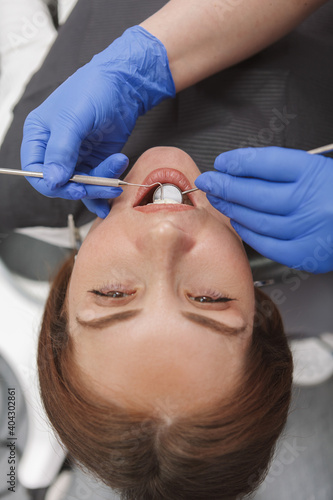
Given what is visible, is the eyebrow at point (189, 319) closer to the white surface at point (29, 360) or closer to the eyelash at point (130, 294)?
the eyelash at point (130, 294)

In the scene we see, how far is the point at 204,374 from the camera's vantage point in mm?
891

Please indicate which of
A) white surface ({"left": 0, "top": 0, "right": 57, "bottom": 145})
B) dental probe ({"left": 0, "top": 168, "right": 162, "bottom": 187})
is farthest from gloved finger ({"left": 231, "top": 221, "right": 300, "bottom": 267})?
white surface ({"left": 0, "top": 0, "right": 57, "bottom": 145})

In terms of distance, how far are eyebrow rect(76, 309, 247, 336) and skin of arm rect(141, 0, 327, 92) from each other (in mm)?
674

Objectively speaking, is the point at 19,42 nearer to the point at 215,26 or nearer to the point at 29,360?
the point at 215,26

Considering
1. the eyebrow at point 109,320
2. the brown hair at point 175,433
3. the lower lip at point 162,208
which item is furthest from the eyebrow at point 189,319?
the lower lip at point 162,208

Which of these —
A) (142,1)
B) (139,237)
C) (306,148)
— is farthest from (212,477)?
(142,1)

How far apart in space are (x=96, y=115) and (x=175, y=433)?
2.49 feet

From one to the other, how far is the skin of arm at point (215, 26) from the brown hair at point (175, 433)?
712 millimetres

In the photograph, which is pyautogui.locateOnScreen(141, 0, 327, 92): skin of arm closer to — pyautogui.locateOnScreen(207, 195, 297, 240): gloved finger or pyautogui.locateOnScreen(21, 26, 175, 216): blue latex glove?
pyautogui.locateOnScreen(21, 26, 175, 216): blue latex glove

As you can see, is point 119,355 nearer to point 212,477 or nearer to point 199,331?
point 199,331

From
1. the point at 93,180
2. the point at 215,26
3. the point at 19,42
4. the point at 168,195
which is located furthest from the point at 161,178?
the point at 19,42

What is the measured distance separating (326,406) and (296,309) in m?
0.35

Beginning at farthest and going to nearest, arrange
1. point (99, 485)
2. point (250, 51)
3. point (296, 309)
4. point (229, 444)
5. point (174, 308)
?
point (296, 309) → point (99, 485) → point (250, 51) → point (229, 444) → point (174, 308)

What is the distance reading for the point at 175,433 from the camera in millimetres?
938
